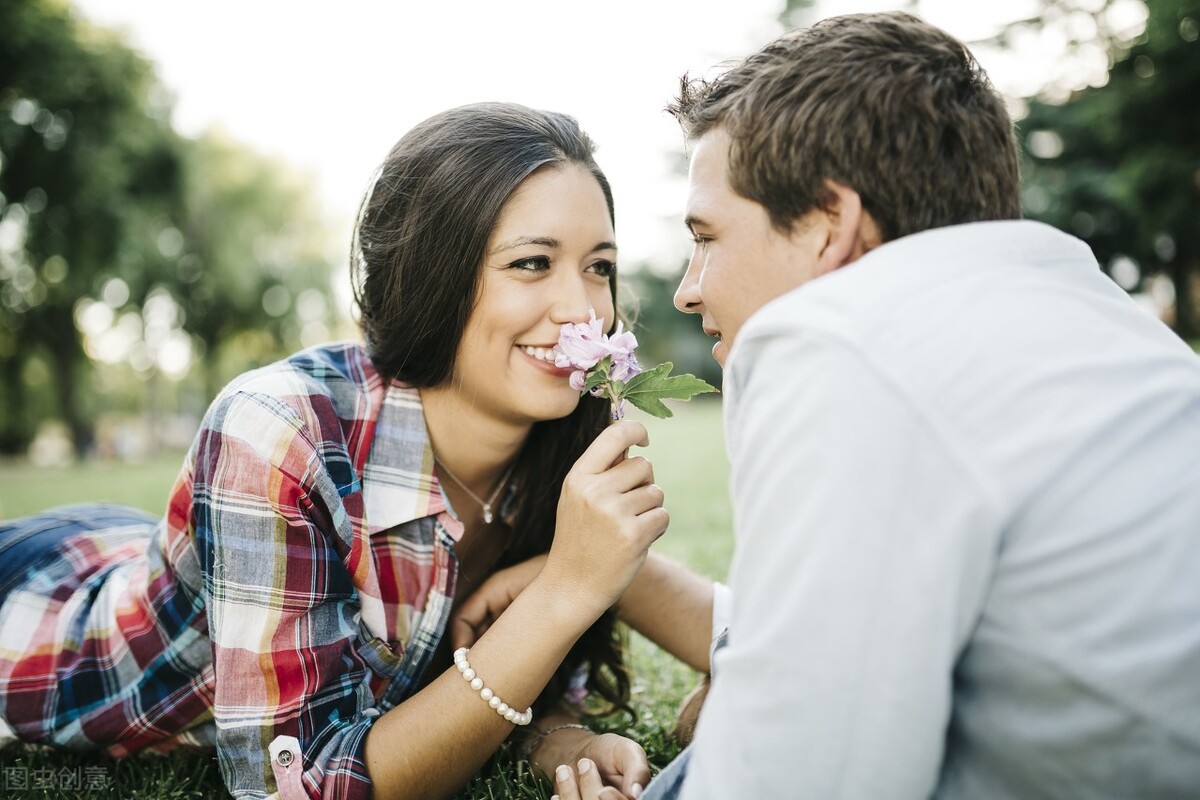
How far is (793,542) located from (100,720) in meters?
2.77

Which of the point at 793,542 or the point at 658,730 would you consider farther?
the point at 658,730

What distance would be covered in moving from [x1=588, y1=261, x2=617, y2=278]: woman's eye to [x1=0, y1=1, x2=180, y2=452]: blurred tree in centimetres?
2424

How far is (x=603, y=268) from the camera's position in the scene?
11.0 feet

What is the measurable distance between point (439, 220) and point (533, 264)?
0.35 metres

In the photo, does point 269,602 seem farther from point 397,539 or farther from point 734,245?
point 734,245

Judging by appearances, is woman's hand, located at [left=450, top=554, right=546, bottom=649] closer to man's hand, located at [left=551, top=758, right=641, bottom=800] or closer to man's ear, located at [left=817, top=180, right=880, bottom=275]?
man's hand, located at [left=551, top=758, right=641, bottom=800]

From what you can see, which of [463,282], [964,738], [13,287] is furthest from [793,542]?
[13,287]

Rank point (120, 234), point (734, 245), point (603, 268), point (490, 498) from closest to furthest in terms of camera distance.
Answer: point (734, 245)
point (603, 268)
point (490, 498)
point (120, 234)

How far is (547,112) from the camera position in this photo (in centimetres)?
338

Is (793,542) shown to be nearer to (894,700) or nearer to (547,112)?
(894,700)

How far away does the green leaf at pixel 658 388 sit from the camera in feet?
8.83

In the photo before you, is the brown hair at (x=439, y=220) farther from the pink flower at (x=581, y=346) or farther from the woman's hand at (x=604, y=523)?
the woman's hand at (x=604, y=523)

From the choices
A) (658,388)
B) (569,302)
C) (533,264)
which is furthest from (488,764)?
(533,264)

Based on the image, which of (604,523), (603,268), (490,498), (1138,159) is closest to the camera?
(604,523)
